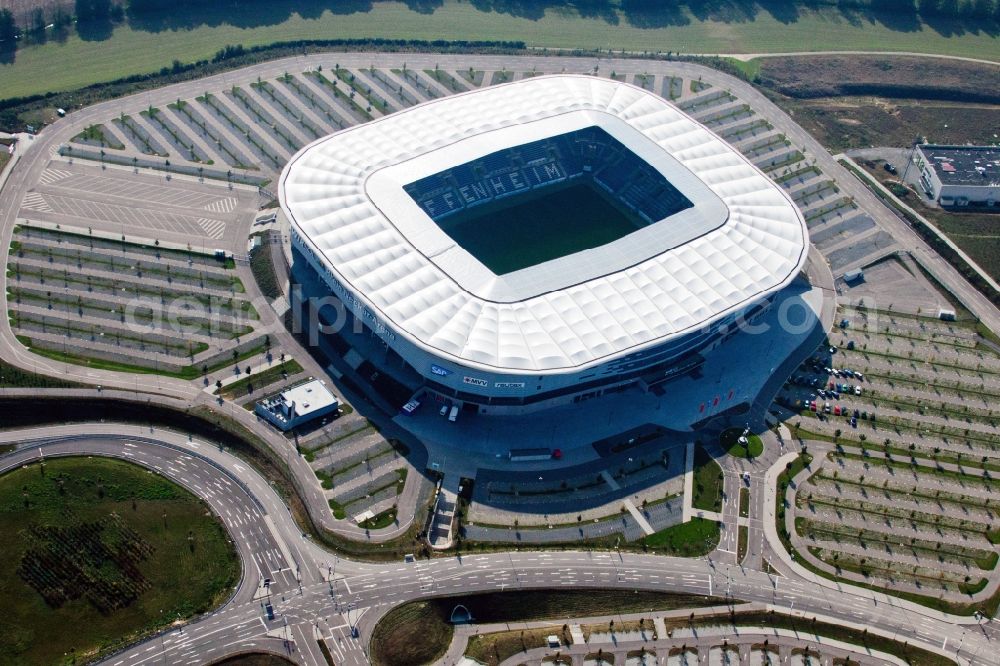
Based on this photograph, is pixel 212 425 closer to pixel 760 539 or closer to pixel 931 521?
pixel 760 539

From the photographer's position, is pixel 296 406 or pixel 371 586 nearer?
pixel 371 586

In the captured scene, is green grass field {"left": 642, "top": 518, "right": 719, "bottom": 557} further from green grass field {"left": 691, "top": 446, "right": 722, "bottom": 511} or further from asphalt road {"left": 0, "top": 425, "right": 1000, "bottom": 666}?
Result: green grass field {"left": 691, "top": 446, "right": 722, "bottom": 511}

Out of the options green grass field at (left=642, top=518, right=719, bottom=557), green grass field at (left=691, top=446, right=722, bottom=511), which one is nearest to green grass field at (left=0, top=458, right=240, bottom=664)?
green grass field at (left=642, top=518, right=719, bottom=557)

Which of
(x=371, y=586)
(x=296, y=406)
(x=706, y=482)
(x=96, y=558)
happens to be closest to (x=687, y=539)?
(x=706, y=482)

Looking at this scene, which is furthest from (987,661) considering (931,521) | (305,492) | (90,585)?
(90,585)

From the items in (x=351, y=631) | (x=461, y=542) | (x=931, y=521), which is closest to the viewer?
(x=351, y=631)

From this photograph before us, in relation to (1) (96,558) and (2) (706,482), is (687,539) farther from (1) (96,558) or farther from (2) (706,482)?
(1) (96,558)

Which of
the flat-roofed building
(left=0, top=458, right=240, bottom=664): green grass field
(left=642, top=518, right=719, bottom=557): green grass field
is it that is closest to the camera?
(left=0, top=458, right=240, bottom=664): green grass field

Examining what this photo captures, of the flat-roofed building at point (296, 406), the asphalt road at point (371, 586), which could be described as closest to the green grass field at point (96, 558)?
the asphalt road at point (371, 586)
